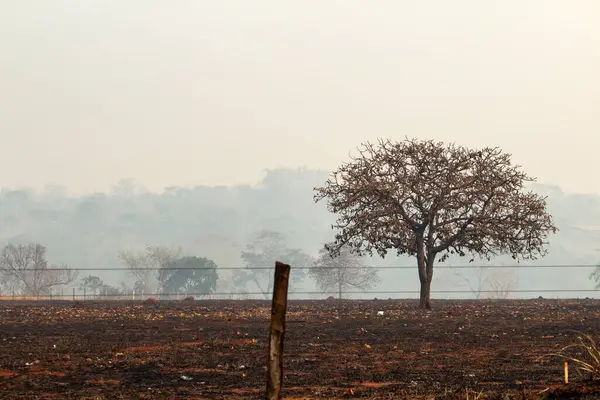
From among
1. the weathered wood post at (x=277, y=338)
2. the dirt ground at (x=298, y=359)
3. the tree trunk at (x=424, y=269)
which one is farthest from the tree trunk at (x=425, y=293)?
the weathered wood post at (x=277, y=338)

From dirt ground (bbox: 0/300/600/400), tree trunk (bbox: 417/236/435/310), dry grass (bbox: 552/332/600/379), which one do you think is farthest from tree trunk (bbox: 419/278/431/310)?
dry grass (bbox: 552/332/600/379)

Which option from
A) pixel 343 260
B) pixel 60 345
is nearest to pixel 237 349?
pixel 60 345

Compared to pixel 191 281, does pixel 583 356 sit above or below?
below

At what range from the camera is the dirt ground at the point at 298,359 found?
15.3 m

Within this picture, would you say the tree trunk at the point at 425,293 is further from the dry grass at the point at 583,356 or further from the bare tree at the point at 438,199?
the dry grass at the point at 583,356

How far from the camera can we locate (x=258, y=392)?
595 inches

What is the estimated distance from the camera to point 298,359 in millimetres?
20531

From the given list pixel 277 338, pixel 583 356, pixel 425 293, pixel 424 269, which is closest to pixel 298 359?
pixel 583 356

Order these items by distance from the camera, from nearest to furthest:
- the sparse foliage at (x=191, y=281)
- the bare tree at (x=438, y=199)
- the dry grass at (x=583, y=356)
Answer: the dry grass at (x=583, y=356), the bare tree at (x=438, y=199), the sparse foliage at (x=191, y=281)

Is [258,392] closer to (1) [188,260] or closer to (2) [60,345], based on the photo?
(2) [60,345]

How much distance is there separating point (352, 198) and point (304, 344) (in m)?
19.7

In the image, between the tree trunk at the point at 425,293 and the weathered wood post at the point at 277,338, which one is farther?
the tree trunk at the point at 425,293

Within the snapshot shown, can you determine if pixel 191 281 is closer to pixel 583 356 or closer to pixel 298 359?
pixel 298 359

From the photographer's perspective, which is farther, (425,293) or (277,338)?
(425,293)
